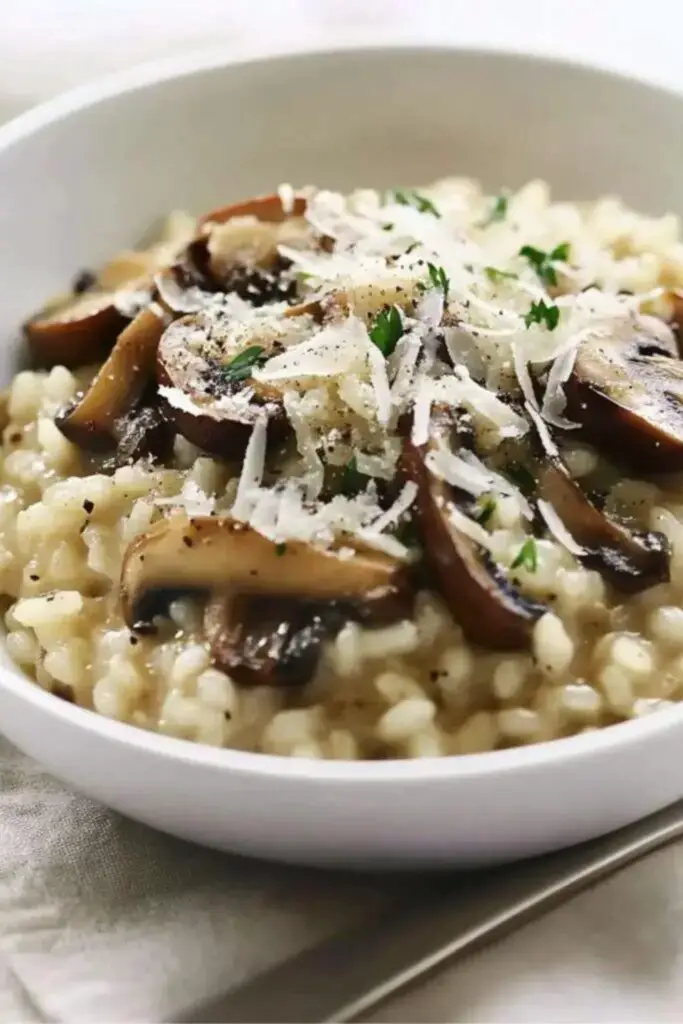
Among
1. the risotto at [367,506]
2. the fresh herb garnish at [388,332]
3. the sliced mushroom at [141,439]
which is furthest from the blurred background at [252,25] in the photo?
the fresh herb garnish at [388,332]

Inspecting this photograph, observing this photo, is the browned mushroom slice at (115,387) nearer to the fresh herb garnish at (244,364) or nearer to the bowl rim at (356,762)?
the fresh herb garnish at (244,364)

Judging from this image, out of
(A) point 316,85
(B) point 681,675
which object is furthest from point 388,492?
(A) point 316,85

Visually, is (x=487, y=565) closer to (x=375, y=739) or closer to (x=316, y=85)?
(x=375, y=739)

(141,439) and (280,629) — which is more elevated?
(141,439)

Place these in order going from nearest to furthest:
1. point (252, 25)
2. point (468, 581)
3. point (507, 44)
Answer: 1. point (468, 581)
2. point (507, 44)
3. point (252, 25)

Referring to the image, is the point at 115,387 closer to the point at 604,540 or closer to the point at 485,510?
the point at 485,510

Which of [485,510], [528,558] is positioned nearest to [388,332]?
[485,510]
